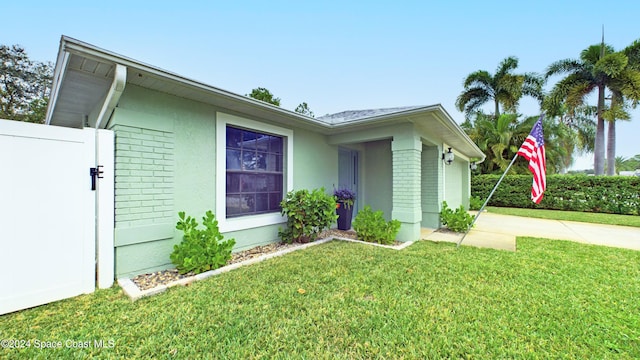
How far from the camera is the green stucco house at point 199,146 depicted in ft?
10.2

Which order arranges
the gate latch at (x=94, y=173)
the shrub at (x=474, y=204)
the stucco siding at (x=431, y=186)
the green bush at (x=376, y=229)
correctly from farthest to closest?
1. the shrub at (x=474, y=204)
2. the stucco siding at (x=431, y=186)
3. the green bush at (x=376, y=229)
4. the gate latch at (x=94, y=173)

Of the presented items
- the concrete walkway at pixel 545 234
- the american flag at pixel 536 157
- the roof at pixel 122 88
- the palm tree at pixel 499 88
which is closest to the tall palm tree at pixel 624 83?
the palm tree at pixel 499 88

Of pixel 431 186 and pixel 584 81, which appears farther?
pixel 584 81

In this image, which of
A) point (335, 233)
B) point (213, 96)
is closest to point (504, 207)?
point (335, 233)

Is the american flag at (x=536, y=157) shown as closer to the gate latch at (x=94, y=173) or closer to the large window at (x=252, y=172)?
the large window at (x=252, y=172)

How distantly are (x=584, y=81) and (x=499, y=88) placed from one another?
4.03 metres

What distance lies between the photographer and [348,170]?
7125 mm

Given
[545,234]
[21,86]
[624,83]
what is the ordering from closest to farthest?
[545,234]
[624,83]
[21,86]

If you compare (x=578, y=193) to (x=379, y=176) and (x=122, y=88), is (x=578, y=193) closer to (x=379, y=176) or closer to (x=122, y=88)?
(x=379, y=176)

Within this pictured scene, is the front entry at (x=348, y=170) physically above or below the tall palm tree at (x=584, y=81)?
below

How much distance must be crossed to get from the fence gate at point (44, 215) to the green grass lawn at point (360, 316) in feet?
0.77

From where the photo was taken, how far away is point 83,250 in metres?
2.75

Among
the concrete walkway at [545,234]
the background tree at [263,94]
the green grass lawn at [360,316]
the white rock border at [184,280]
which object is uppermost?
the background tree at [263,94]

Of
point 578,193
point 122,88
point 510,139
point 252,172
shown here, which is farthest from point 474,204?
point 122,88
